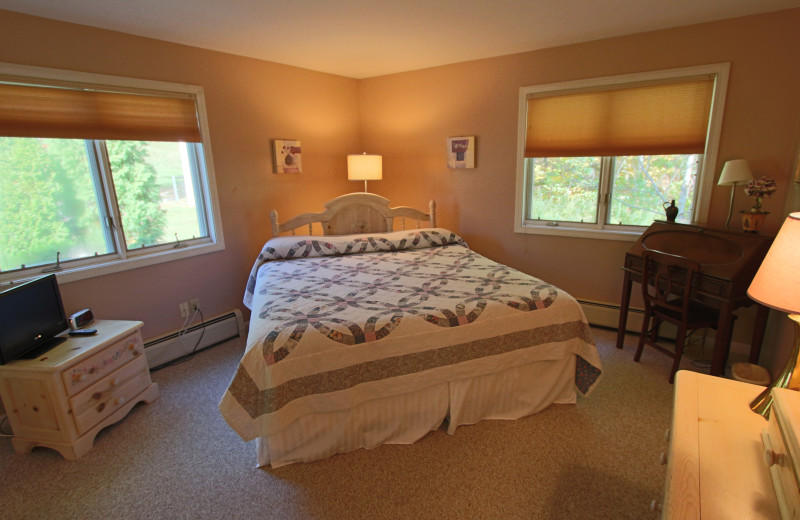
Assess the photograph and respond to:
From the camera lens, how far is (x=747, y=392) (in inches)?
49.4

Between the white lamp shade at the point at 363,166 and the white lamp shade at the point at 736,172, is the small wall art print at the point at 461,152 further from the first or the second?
the white lamp shade at the point at 736,172

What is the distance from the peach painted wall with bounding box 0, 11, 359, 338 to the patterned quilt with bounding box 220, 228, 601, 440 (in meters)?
0.87

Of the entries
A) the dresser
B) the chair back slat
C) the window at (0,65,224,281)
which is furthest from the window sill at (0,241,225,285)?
the chair back slat

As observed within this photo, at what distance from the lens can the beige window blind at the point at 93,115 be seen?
2.28m

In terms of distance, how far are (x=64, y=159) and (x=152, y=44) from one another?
1.00 metres

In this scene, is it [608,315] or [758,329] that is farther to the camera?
[608,315]

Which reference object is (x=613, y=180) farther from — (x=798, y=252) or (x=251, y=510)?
(x=251, y=510)

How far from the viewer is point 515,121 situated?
3.46 meters

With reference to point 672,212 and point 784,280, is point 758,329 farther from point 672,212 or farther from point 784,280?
point 784,280

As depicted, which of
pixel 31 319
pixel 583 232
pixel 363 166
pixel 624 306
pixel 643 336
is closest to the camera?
pixel 31 319

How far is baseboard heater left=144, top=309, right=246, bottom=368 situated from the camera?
2.91 metres

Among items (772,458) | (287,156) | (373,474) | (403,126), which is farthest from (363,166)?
(772,458)

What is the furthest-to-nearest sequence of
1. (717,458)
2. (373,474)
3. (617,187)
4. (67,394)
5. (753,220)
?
(617,187) < (753,220) < (67,394) < (373,474) < (717,458)

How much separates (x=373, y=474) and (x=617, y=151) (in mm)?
2940
